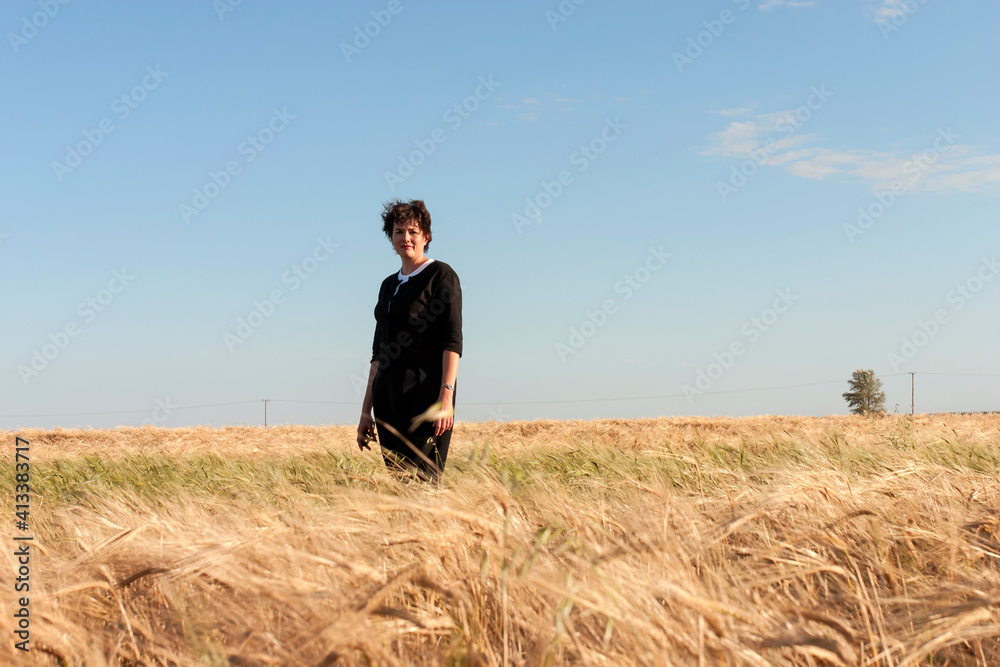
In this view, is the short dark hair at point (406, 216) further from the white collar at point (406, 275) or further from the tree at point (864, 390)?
the tree at point (864, 390)

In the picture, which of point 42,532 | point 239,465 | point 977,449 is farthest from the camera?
point 239,465

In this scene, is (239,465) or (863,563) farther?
(239,465)

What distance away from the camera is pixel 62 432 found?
67.4 feet

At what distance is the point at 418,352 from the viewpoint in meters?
4.21

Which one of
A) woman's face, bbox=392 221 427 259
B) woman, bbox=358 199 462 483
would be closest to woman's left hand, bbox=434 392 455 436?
woman, bbox=358 199 462 483

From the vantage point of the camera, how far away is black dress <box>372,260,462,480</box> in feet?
13.5

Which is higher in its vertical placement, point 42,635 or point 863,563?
point 863,563

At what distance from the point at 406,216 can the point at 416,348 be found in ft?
2.67

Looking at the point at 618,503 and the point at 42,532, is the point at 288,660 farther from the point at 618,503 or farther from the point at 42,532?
the point at 42,532

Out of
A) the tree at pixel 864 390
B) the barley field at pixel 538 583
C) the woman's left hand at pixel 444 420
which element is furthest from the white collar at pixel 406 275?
the tree at pixel 864 390

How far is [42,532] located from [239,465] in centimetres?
273

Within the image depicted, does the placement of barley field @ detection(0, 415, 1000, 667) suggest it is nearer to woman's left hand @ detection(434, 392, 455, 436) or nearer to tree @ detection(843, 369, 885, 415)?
woman's left hand @ detection(434, 392, 455, 436)

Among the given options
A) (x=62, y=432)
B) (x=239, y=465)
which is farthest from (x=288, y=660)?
(x=62, y=432)

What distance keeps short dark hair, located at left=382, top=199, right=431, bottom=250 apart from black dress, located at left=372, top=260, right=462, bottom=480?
11.2 inches
